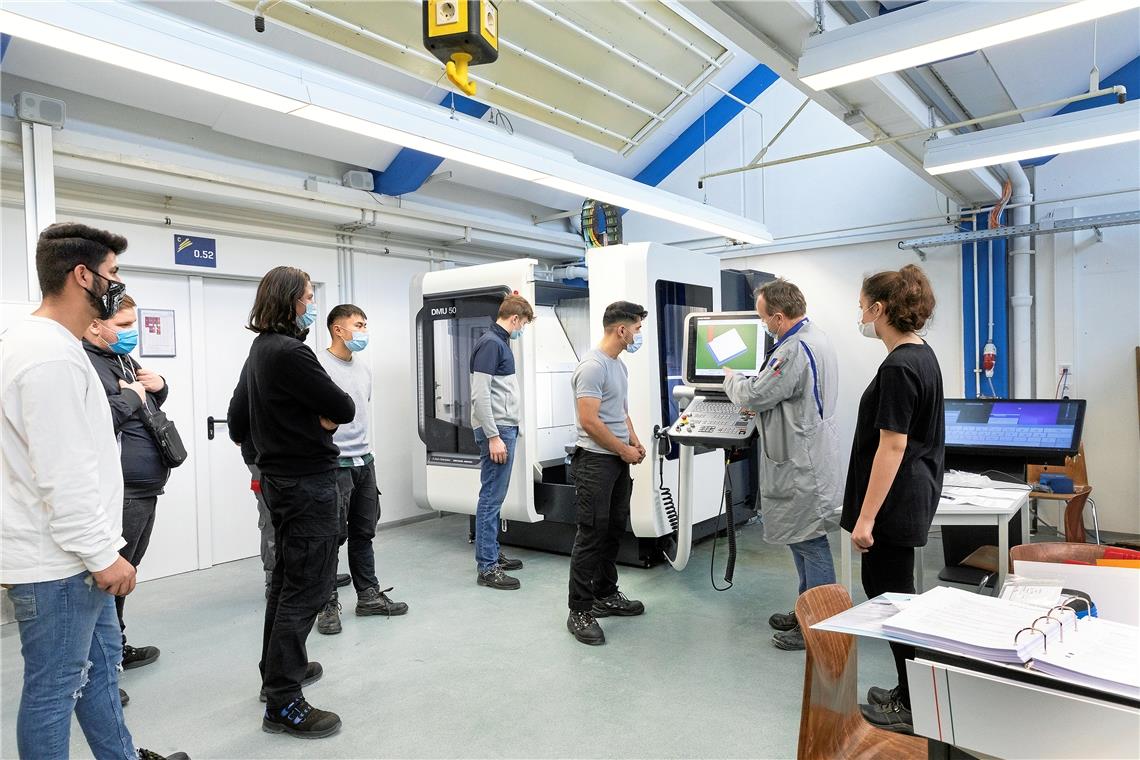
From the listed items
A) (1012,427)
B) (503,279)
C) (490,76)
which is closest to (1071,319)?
(1012,427)

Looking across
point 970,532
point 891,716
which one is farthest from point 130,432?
point 970,532

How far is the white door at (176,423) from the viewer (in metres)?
4.33

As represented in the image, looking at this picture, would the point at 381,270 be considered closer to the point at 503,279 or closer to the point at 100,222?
the point at 503,279

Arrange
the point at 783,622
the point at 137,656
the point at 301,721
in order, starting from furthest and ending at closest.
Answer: the point at 783,622 → the point at 137,656 → the point at 301,721

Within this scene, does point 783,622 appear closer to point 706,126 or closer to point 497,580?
point 497,580

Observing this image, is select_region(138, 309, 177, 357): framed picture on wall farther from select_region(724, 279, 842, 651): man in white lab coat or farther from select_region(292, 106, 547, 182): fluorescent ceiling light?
select_region(724, 279, 842, 651): man in white lab coat

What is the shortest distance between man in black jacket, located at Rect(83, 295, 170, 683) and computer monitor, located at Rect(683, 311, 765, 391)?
7.92 feet

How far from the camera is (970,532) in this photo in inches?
156

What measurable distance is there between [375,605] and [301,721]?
3.83ft

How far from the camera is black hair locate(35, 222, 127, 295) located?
1.68 meters

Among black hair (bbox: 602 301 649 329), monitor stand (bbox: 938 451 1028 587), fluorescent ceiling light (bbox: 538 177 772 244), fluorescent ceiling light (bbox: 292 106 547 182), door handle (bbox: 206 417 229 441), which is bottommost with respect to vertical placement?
monitor stand (bbox: 938 451 1028 587)

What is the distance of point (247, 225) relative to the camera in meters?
4.77

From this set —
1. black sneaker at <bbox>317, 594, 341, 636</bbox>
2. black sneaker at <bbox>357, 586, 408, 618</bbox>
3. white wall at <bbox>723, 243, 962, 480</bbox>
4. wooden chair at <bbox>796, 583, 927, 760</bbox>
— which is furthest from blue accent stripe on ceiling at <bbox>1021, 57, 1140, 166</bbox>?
black sneaker at <bbox>317, 594, 341, 636</bbox>

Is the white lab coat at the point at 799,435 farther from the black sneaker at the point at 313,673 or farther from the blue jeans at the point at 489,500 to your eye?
the black sneaker at the point at 313,673
